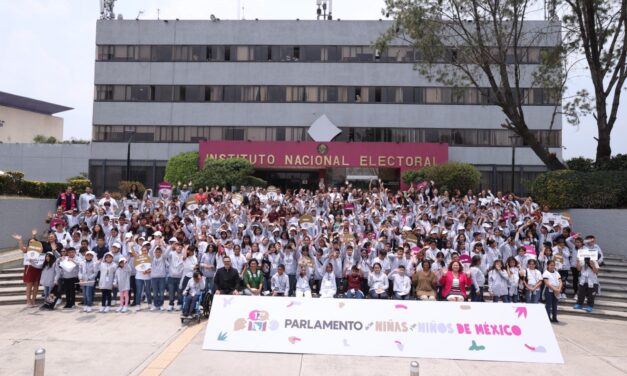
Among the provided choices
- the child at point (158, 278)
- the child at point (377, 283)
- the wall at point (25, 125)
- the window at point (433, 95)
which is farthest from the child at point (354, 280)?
the wall at point (25, 125)

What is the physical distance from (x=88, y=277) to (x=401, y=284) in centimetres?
803

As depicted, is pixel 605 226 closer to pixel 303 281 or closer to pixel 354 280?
pixel 354 280

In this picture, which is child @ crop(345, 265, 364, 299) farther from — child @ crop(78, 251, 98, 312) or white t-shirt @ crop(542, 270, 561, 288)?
child @ crop(78, 251, 98, 312)

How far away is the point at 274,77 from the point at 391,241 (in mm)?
27164

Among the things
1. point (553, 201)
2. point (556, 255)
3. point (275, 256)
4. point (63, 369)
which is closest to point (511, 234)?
point (556, 255)

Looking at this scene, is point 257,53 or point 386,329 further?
point 257,53

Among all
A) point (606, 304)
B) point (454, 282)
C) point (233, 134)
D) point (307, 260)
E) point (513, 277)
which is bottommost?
point (606, 304)

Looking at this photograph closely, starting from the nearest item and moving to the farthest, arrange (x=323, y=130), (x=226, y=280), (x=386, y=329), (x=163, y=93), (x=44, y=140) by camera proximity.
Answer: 1. (x=386, y=329)
2. (x=226, y=280)
3. (x=323, y=130)
4. (x=163, y=93)
5. (x=44, y=140)

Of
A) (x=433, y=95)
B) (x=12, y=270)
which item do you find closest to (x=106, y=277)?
(x=12, y=270)

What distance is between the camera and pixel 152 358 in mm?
8898

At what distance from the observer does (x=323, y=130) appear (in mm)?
38062

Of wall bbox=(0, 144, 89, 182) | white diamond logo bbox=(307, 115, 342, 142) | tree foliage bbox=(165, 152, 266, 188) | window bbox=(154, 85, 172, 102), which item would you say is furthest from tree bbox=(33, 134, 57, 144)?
white diamond logo bbox=(307, 115, 342, 142)

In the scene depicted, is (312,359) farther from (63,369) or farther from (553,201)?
(553,201)

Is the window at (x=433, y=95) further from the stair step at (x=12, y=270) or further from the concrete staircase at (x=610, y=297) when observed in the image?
the stair step at (x=12, y=270)
